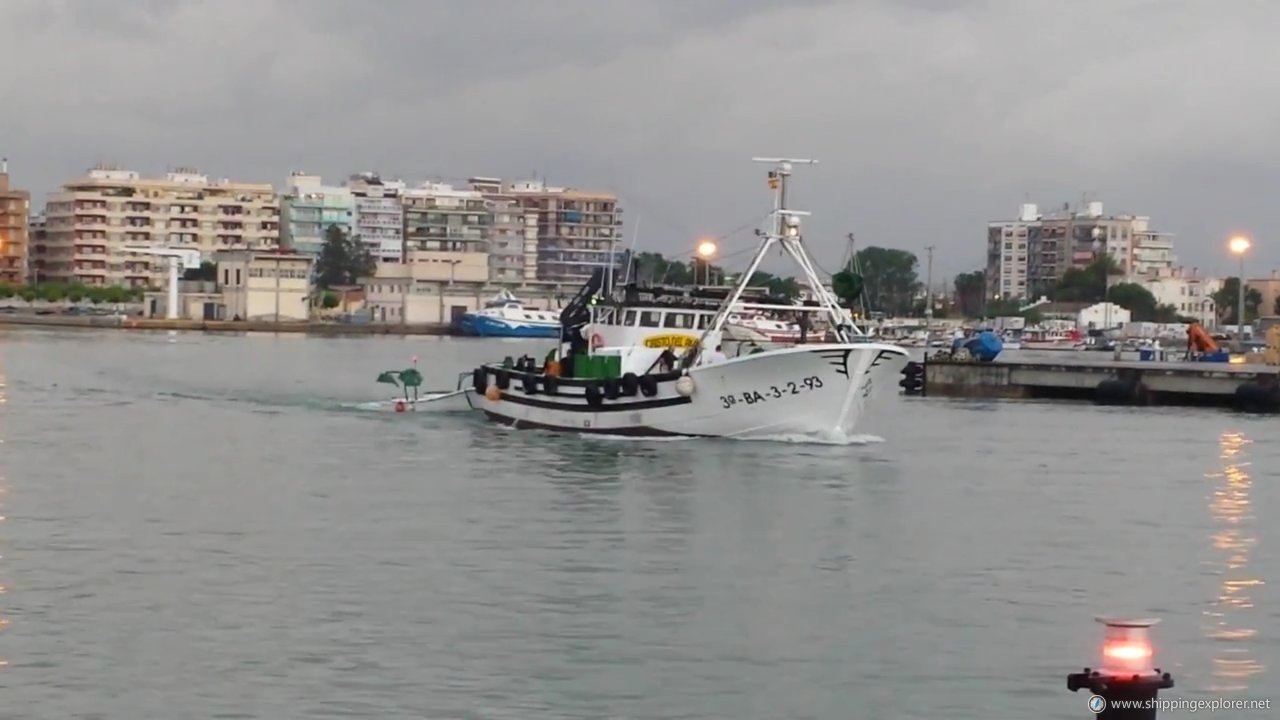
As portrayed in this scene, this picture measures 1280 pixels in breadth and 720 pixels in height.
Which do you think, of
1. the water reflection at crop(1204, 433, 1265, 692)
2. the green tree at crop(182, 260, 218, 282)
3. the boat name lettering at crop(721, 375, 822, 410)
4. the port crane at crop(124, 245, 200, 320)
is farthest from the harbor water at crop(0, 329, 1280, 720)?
the green tree at crop(182, 260, 218, 282)

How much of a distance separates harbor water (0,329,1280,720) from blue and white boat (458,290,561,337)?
112314mm

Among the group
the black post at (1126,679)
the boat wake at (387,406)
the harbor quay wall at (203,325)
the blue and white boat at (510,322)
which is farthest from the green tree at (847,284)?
the blue and white boat at (510,322)

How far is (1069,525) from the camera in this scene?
31.0 m

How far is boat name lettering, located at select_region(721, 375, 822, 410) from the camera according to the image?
41062 millimetres

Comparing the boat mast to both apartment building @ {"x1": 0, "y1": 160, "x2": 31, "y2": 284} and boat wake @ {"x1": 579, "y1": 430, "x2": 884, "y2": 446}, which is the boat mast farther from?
apartment building @ {"x1": 0, "y1": 160, "x2": 31, "y2": 284}

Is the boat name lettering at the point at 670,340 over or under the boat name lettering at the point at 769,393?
over

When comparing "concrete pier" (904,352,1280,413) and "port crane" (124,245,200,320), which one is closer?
"concrete pier" (904,352,1280,413)

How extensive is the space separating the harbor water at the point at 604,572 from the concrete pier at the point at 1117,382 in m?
16.6

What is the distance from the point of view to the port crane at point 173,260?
163625 mm

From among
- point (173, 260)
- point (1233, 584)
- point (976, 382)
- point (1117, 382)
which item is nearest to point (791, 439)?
point (1233, 584)

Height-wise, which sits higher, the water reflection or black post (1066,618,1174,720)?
black post (1066,618,1174,720)

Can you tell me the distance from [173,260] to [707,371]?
127m

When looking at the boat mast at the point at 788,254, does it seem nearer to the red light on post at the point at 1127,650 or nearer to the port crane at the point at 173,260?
the red light on post at the point at 1127,650

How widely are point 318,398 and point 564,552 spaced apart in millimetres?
34905
